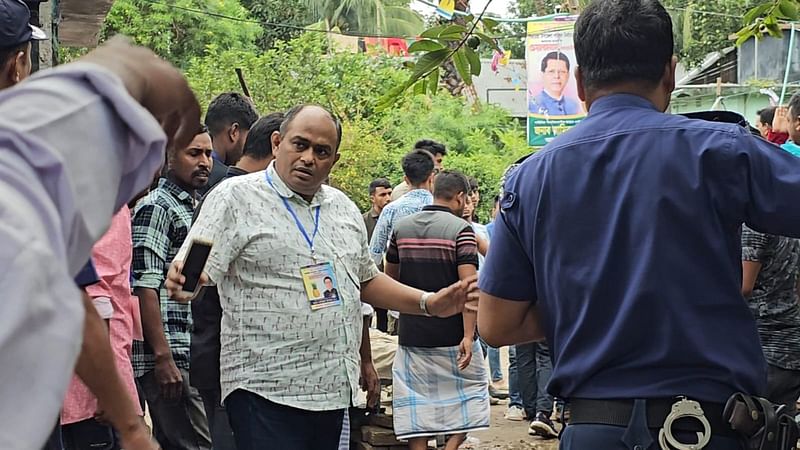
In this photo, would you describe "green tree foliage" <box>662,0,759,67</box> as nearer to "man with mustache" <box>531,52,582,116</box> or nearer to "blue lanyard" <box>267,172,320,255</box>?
"man with mustache" <box>531,52,582,116</box>

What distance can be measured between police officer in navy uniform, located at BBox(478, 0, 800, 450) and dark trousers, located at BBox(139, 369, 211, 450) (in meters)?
2.90

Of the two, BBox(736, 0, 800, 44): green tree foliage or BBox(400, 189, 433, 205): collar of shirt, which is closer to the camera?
BBox(736, 0, 800, 44): green tree foliage

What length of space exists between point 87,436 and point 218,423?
99 cm

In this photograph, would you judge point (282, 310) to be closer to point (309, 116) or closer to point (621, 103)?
point (309, 116)

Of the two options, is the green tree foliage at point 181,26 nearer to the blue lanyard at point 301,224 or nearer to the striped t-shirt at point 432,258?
the striped t-shirt at point 432,258

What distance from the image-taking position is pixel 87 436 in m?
4.61

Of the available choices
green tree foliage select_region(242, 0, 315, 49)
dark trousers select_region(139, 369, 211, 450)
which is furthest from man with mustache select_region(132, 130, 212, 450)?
green tree foliage select_region(242, 0, 315, 49)

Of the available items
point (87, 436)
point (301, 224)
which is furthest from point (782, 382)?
point (87, 436)

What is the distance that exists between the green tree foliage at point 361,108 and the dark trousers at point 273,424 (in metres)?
19.2

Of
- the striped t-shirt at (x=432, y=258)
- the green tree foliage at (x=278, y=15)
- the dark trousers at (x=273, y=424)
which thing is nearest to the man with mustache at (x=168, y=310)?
the dark trousers at (x=273, y=424)

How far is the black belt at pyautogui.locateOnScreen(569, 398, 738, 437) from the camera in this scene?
299 cm

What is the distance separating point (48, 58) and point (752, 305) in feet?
12.5

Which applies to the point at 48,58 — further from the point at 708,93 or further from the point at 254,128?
the point at 708,93

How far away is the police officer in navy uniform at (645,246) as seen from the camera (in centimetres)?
298
